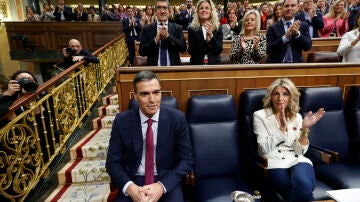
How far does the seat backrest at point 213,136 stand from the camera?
1.88m

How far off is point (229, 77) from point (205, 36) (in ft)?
1.97

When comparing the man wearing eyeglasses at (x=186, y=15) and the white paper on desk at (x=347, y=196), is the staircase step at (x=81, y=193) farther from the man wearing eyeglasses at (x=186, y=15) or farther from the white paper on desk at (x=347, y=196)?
the man wearing eyeglasses at (x=186, y=15)

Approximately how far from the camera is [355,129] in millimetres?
2127

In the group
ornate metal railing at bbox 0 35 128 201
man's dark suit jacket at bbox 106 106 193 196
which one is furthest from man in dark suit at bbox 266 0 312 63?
ornate metal railing at bbox 0 35 128 201

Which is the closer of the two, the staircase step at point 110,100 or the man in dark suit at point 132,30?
the staircase step at point 110,100

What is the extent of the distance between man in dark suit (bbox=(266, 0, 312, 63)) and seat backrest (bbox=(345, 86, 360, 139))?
59cm

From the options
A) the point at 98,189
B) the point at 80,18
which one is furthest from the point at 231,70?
the point at 80,18

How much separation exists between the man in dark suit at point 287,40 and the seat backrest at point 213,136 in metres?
0.97

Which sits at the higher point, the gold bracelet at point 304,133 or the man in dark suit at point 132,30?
the man in dark suit at point 132,30

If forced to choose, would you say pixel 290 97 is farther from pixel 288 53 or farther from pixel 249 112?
pixel 288 53

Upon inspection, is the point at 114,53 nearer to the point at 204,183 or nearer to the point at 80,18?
the point at 80,18

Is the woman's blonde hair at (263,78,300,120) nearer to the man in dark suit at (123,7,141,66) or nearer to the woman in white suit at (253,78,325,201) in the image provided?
the woman in white suit at (253,78,325,201)

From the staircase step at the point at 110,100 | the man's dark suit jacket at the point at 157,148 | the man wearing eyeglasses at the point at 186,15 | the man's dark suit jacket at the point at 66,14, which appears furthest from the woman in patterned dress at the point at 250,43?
the man's dark suit jacket at the point at 66,14

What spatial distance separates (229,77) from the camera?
2.11 meters
